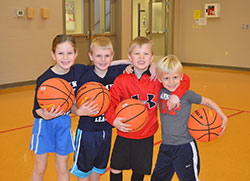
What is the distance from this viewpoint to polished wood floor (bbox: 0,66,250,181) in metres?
2.91

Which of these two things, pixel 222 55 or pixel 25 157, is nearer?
pixel 25 157

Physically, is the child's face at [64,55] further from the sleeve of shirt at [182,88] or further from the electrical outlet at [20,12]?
the electrical outlet at [20,12]

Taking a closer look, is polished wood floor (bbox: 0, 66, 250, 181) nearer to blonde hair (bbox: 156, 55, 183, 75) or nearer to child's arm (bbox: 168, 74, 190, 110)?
child's arm (bbox: 168, 74, 190, 110)

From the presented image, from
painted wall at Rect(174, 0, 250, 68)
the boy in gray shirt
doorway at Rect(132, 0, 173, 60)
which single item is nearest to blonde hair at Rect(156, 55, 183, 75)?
the boy in gray shirt

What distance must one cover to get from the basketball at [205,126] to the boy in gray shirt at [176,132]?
0.05m

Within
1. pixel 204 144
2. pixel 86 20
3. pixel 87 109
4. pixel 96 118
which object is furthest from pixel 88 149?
pixel 86 20

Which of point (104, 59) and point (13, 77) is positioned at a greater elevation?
point (104, 59)

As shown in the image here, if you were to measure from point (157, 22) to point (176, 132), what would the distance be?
397 inches

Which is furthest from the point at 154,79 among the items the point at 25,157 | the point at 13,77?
the point at 13,77

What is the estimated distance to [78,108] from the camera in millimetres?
2203

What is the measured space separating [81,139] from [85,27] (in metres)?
7.11

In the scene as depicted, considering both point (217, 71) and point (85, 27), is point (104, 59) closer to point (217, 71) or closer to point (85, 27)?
point (85, 27)

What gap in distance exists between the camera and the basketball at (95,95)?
2.08 m

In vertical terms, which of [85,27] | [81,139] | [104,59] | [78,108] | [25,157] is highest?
[85,27]
